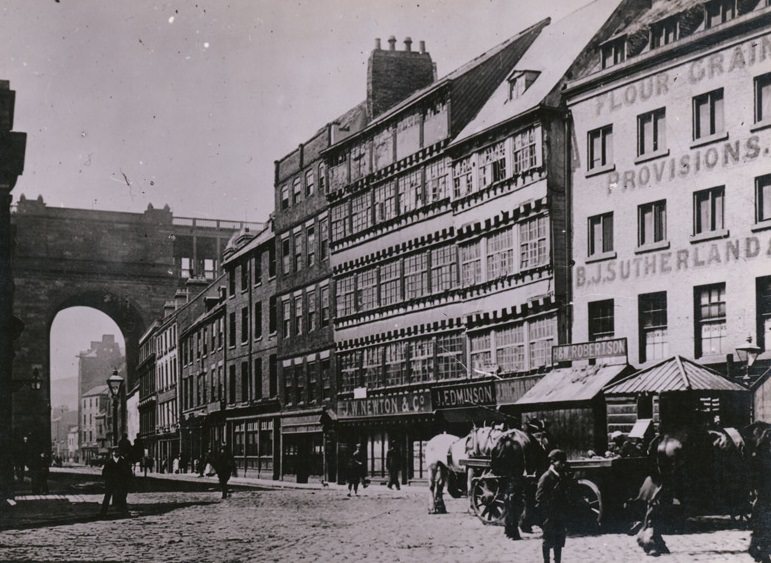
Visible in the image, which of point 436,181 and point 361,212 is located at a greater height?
point 436,181

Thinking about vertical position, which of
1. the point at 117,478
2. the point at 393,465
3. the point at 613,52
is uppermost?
the point at 613,52

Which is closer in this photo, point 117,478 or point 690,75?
point 117,478

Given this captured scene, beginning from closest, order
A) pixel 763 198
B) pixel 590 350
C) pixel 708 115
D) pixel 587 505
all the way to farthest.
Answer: pixel 587 505 < pixel 763 198 < pixel 708 115 < pixel 590 350

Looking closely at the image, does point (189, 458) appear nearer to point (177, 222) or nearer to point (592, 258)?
point (177, 222)

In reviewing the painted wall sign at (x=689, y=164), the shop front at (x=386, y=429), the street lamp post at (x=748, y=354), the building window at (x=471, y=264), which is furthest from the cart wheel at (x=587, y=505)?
the shop front at (x=386, y=429)

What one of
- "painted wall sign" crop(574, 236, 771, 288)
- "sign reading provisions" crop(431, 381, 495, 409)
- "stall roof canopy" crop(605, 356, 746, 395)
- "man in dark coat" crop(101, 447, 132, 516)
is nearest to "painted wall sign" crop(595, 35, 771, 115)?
"painted wall sign" crop(574, 236, 771, 288)

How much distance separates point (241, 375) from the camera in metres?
61.1

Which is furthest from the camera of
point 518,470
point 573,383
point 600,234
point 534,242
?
point 534,242

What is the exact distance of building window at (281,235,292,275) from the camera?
54.2 m

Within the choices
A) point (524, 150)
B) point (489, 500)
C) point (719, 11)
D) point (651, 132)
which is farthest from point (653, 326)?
point (489, 500)

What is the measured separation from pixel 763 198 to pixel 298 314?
101ft

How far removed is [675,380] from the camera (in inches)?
766

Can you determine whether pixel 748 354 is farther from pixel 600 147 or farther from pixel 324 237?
pixel 324 237

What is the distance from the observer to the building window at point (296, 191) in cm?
5303
